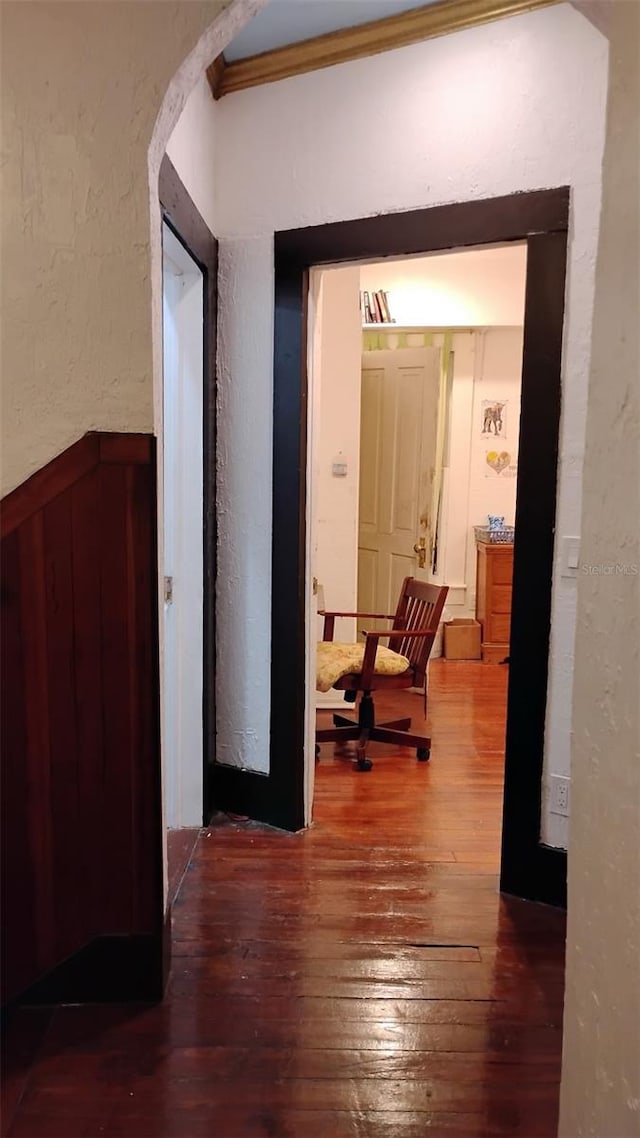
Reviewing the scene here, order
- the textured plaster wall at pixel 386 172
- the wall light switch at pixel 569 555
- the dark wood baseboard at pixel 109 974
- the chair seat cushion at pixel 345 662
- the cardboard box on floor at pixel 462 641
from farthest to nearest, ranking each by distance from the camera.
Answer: the cardboard box on floor at pixel 462 641 → the chair seat cushion at pixel 345 662 → the wall light switch at pixel 569 555 → the textured plaster wall at pixel 386 172 → the dark wood baseboard at pixel 109 974

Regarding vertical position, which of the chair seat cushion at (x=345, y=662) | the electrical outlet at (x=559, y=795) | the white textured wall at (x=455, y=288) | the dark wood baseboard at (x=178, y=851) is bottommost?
the dark wood baseboard at (x=178, y=851)

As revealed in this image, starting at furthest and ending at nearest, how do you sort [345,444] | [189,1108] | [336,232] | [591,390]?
[345,444] < [336,232] < [189,1108] < [591,390]

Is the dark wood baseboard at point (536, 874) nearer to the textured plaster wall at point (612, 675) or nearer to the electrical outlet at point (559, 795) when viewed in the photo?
the electrical outlet at point (559, 795)

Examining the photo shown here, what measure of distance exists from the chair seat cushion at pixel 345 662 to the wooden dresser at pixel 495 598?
188 cm

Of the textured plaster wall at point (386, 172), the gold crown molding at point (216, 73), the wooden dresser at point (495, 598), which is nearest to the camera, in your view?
the textured plaster wall at point (386, 172)

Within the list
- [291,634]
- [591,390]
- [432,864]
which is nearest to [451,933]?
[432,864]

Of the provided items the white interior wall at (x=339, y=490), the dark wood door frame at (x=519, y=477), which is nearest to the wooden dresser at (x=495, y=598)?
the white interior wall at (x=339, y=490)

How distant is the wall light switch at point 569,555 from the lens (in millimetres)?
2299

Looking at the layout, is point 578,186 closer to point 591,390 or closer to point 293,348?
point 293,348

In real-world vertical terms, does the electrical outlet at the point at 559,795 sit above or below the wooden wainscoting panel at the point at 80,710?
below

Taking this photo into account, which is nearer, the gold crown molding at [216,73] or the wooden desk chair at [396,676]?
the gold crown molding at [216,73]

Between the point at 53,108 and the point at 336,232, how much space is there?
110 cm

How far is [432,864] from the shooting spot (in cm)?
264

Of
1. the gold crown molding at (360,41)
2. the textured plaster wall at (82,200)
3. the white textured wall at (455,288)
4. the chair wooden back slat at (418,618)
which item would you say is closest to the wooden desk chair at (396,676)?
the chair wooden back slat at (418,618)
